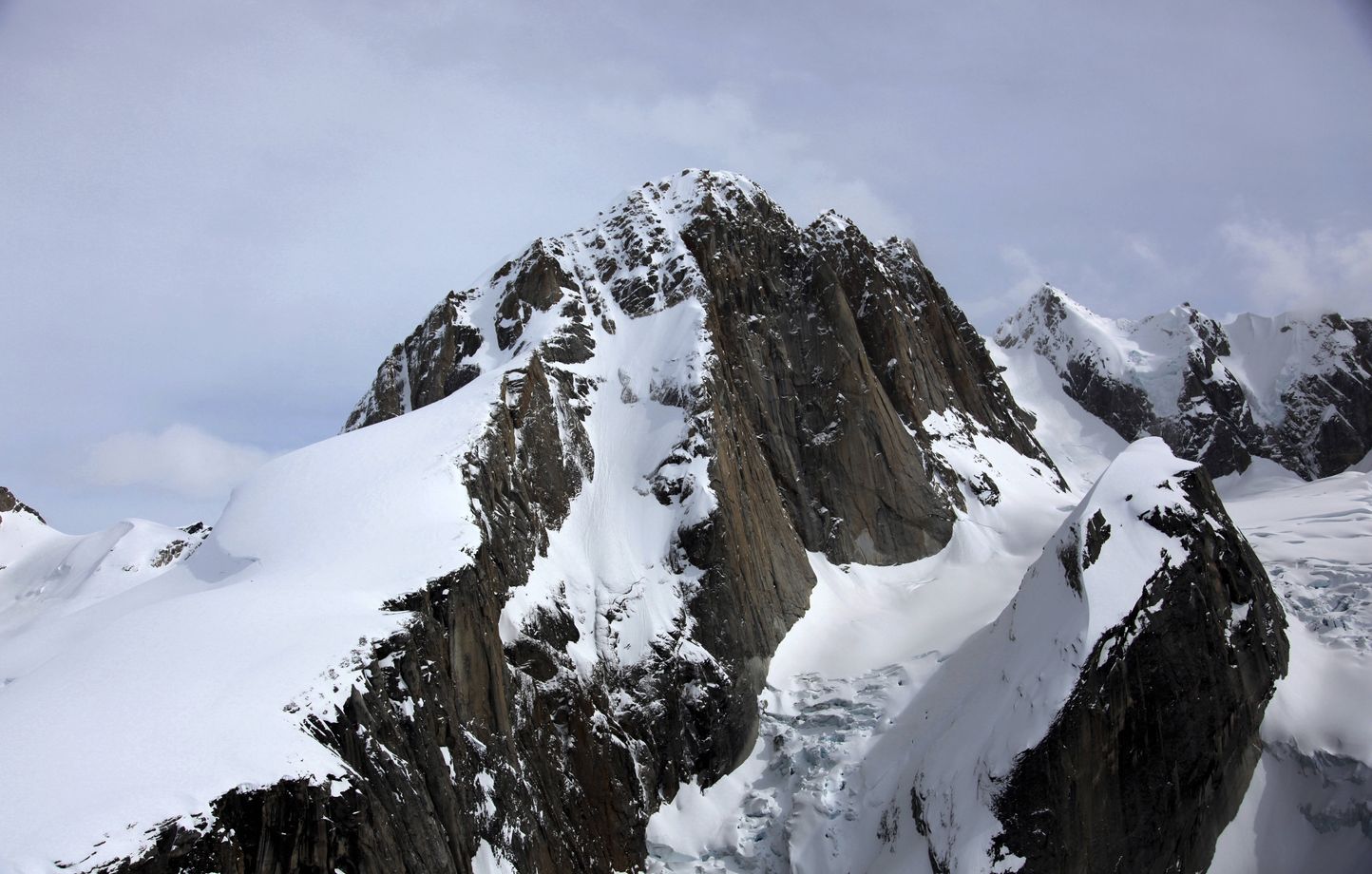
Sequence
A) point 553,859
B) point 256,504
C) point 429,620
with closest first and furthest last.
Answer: point 429,620
point 553,859
point 256,504

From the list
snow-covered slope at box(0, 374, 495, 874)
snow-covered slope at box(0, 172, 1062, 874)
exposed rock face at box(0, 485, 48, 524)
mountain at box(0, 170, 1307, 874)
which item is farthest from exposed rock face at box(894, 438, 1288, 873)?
exposed rock face at box(0, 485, 48, 524)

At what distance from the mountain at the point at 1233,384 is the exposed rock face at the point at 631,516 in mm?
32912

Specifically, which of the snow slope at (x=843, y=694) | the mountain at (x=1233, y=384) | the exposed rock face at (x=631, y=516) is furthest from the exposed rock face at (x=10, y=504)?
the mountain at (x=1233, y=384)

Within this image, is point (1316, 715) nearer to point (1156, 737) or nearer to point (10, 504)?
point (1156, 737)

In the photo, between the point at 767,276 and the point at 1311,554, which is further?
the point at 767,276

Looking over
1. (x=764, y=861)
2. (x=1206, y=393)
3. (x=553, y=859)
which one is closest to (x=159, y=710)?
(x=553, y=859)

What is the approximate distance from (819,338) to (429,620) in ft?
149

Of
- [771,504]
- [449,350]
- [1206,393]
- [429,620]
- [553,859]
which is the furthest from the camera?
[1206,393]

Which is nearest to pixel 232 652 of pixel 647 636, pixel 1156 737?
pixel 647 636

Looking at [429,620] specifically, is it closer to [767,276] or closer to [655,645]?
[655,645]

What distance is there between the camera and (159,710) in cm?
2312

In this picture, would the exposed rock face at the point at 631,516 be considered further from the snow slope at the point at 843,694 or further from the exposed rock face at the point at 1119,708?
the exposed rock face at the point at 1119,708

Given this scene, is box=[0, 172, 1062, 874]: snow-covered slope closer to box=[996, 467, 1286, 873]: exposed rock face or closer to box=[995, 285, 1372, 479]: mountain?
box=[996, 467, 1286, 873]: exposed rock face

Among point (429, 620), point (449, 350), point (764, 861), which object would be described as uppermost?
point (449, 350)
